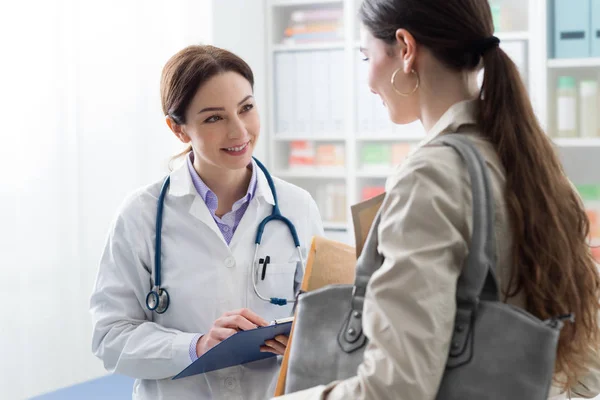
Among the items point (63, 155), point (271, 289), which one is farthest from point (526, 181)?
point (63, 155)

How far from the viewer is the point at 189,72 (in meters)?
1.79

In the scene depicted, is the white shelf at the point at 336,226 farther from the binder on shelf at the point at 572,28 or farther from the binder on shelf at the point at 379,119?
the binder on shelf at the point at 572,28

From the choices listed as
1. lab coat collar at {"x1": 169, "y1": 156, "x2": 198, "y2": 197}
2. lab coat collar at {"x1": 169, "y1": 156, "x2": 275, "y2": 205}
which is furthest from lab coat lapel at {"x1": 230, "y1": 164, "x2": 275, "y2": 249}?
lab coat collar at {"x1": 169, "y1": 156, "x2": 198, "y2": 197}

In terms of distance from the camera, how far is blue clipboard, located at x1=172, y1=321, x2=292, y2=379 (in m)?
1.44

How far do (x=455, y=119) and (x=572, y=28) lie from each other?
104 inches

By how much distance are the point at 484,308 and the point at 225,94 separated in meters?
1.03

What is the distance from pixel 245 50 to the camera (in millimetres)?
4031

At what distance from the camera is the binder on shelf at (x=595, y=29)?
10.9ft

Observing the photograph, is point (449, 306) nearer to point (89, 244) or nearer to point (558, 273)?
point (558, 273)

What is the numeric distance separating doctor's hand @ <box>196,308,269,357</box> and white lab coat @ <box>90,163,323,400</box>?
0.08m

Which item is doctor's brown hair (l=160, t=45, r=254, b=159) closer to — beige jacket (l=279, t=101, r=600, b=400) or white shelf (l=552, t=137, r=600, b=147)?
beige jacket (l=279, t=101, r=600, b=400)

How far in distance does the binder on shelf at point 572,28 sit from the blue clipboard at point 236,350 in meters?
2.47

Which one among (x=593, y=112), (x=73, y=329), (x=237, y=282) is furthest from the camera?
(x=593, y=112)

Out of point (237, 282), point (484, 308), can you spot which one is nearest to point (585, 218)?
point (484, 308)
